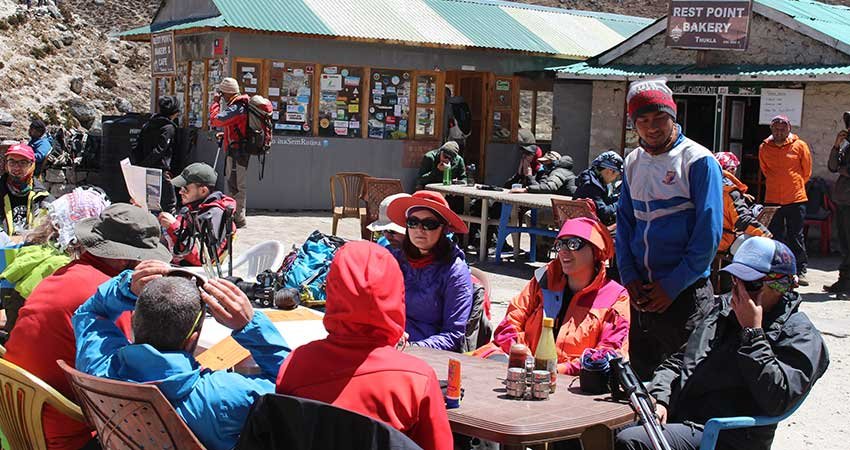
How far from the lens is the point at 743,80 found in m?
15.4

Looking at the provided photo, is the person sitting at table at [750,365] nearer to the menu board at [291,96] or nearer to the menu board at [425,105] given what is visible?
the menu board at [291,96]

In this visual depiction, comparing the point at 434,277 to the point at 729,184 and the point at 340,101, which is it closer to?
the point at 729,184

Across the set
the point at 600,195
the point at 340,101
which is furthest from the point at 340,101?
the point at 600,195

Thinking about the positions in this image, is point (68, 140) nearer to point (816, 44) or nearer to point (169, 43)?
point (169, 43)

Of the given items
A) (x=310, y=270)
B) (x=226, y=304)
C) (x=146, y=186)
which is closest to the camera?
(x=226, y=304)

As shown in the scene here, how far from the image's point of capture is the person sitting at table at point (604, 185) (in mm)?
10391

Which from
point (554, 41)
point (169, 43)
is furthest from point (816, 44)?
point (169, 43)

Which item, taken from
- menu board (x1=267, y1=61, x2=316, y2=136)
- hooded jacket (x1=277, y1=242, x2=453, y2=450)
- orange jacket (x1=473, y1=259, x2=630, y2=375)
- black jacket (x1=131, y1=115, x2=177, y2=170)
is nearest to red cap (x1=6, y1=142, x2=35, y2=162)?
orange jacket (x1=473, y1=259, x2=630, y2=375)

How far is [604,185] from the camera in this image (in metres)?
10.5

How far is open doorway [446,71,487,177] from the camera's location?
773 inches

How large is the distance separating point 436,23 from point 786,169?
8.36 m

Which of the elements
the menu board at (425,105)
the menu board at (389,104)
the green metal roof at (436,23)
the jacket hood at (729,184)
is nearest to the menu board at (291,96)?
the green metal roof at (436,23)

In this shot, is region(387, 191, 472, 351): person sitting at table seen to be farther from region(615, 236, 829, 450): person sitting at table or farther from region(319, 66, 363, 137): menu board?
region(319, 66, 363, 137): menu board

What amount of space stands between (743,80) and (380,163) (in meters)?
5.93
